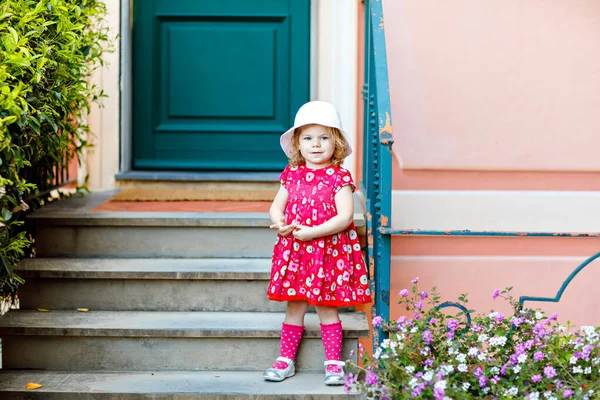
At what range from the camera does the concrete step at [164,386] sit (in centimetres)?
288

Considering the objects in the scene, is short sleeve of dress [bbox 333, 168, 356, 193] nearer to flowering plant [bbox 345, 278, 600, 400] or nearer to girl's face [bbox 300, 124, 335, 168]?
girl's face [bbox 300, 124, 335, 168]

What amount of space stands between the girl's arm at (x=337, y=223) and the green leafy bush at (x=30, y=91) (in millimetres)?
1008

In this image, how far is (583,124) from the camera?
4020mm

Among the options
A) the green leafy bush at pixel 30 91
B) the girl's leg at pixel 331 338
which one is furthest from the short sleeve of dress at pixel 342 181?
the green leafy bush at pixel 30 91

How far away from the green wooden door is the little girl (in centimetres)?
182

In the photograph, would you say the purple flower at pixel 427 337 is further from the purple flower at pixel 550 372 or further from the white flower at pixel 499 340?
the purple flower at pixel 550 372

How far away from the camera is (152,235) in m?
3.68

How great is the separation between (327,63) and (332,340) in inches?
85.5

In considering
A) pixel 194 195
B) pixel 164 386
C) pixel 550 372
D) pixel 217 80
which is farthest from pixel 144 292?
pixel 217 80

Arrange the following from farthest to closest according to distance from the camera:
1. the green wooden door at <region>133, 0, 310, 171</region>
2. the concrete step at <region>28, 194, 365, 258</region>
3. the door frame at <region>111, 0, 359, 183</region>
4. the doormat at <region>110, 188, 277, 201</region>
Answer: the green wooden door at <region>133, 0, 310, 171</region> < the door frame at <region>111, 0, 359, 183</region> < the doormat at <region>110, 188, 277, 201</region> < the concrete step at <region>28, 194, 365, 258</region>

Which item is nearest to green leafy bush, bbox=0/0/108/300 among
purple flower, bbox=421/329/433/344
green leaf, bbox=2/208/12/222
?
green leaf, bbox=2/208/12/222

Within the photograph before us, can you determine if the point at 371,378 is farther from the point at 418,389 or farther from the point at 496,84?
the point at 496,84

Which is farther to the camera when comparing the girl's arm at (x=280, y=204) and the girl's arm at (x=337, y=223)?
the girl's arm at (x=280, y=204)

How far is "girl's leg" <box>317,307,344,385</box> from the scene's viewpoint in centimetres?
302
